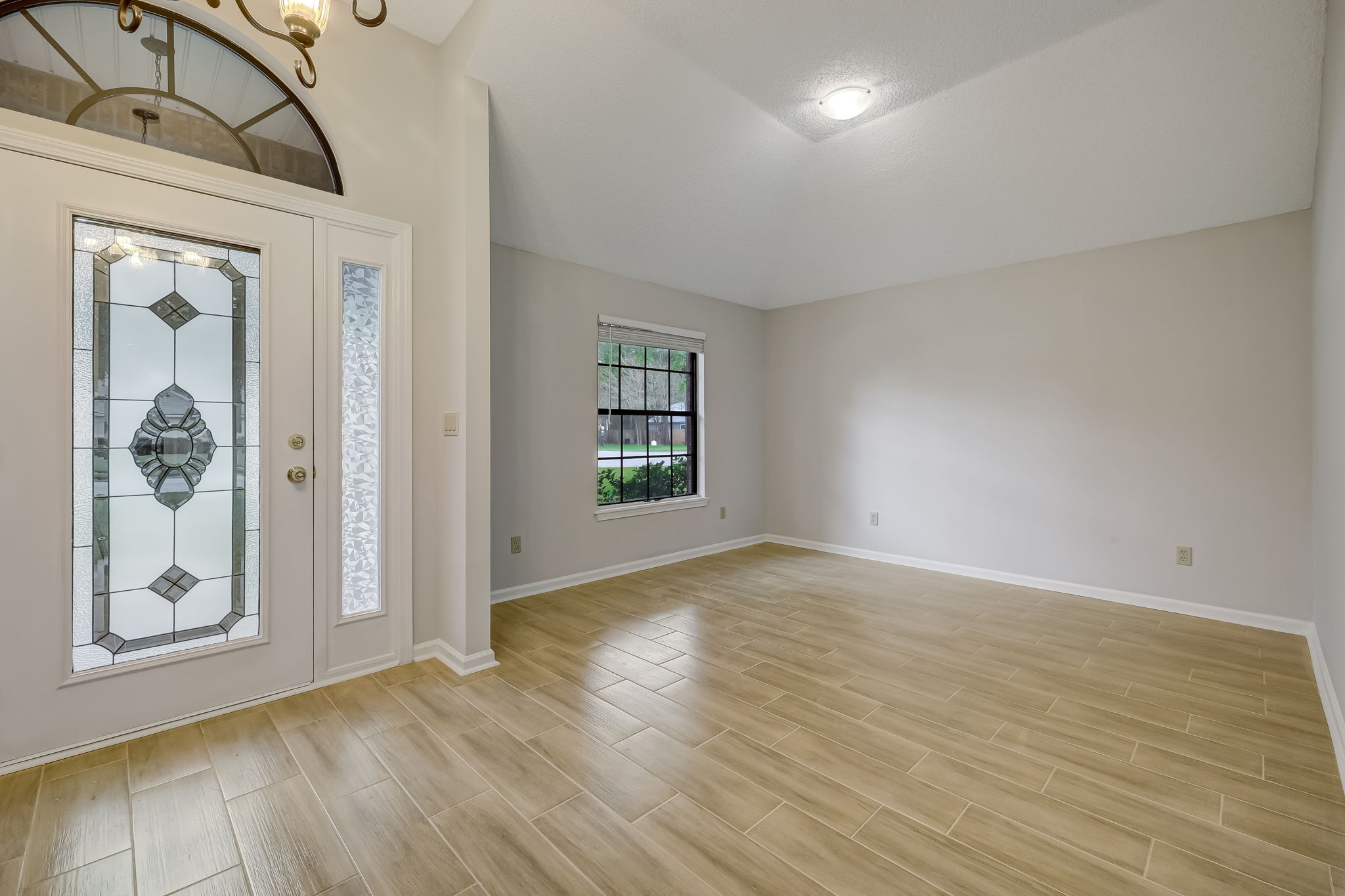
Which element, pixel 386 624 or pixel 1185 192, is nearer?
pixel 386 624

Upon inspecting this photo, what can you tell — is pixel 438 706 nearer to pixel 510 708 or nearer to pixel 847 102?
pixel 510 708

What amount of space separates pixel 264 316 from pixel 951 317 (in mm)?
4565

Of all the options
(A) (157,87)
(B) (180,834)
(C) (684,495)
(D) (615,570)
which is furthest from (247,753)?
(C) (684,495)

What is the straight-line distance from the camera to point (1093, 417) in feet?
13.1

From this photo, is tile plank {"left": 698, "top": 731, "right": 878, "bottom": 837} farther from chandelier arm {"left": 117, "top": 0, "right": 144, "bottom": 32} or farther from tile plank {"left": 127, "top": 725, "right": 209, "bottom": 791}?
chandelier arm {"left": 117, "top": 0, "right": 144, "bottom": 32}

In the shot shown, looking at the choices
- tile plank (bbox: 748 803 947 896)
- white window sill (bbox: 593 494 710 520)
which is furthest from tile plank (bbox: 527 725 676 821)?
white window sill (bbox: 593 494 710 520)

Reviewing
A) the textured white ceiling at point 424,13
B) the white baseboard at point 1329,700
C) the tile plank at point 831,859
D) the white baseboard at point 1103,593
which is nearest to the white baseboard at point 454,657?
the tile plank at point 831,859

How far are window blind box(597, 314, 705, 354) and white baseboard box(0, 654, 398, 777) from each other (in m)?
2.72

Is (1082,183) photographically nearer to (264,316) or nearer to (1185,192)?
(1185,192)

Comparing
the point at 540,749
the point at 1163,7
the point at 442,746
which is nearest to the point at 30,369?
the point at 442,746

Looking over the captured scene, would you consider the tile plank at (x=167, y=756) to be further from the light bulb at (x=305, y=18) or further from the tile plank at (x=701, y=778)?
the light bulb at (x=305, y=18)

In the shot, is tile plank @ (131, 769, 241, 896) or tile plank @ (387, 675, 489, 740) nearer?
tile plank @ (131, 769, 241, 896)

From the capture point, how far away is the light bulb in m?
1.40

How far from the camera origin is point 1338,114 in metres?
2.14
